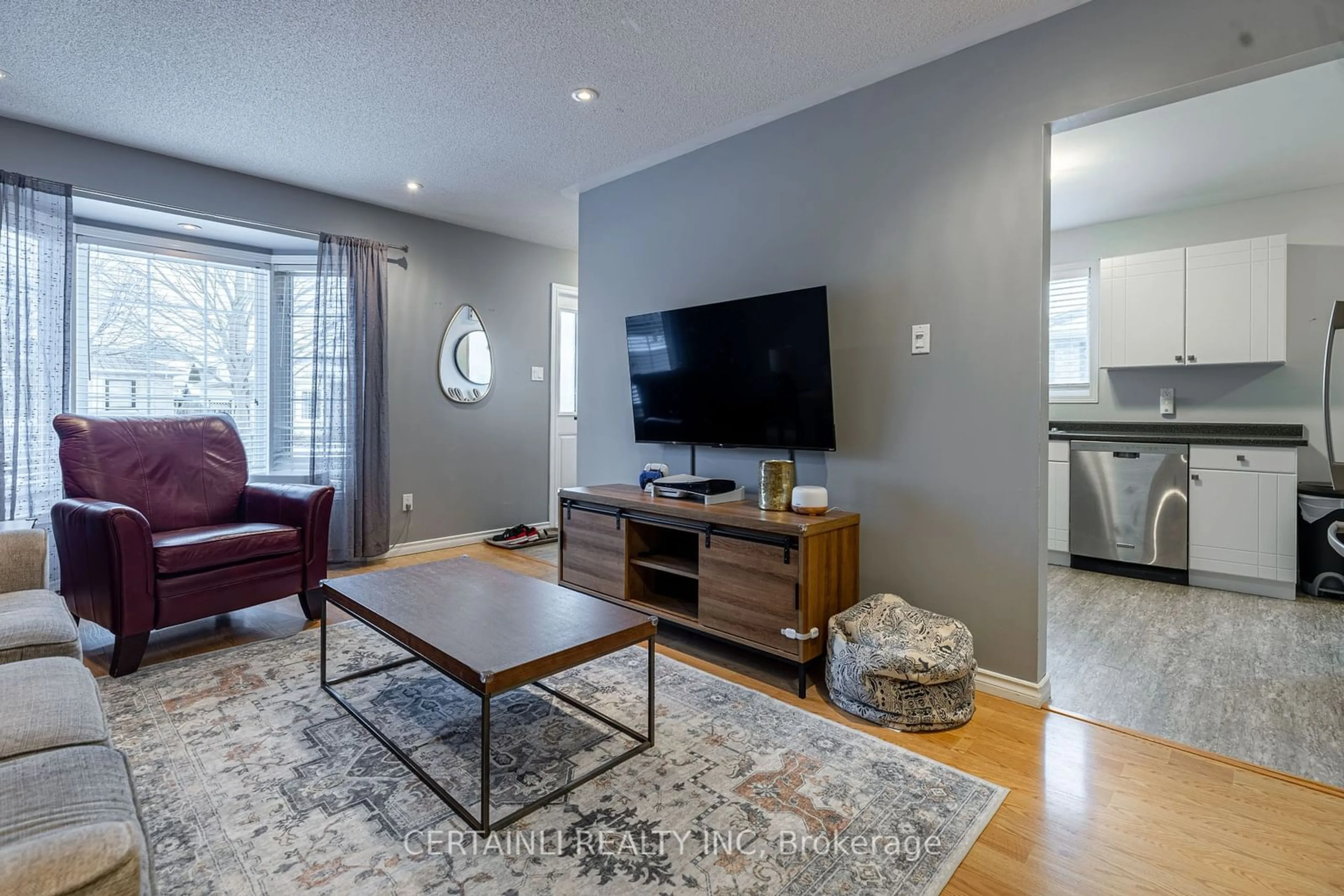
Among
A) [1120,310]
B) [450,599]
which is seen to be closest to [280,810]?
[450,599]

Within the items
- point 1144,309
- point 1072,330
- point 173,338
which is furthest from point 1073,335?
point 173,338

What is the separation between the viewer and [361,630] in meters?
2.89

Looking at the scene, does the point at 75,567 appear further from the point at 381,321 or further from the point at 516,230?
the point at 516,230

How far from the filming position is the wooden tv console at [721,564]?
2316 millimetres

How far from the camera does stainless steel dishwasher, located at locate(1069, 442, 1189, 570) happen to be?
12.3 ft

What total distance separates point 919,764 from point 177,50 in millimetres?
3671

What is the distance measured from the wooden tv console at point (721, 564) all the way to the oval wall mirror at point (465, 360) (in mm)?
1941

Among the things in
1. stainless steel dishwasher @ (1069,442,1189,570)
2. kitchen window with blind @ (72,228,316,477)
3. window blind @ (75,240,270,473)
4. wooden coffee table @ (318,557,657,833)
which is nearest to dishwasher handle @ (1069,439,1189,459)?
stainless steel dishwasher @ (1069,442,1189,570)

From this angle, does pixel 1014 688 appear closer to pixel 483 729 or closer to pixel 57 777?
pixel 483 729

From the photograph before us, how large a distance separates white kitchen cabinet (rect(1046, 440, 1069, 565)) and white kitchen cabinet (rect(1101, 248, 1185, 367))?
28.9 inches

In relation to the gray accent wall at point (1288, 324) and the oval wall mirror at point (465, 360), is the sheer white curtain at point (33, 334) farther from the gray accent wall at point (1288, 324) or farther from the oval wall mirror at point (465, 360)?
the gray accent wall at point (1288, 324)

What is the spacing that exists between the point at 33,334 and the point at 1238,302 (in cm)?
663

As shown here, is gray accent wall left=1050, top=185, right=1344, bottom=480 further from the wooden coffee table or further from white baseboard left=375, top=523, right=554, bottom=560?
white baseboard left=375, top=523, right=554, bottom=560

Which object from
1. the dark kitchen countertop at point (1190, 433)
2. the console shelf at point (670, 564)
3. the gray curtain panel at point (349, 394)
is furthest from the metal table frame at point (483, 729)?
the dark kitchen countertop at point (1190, 433)
